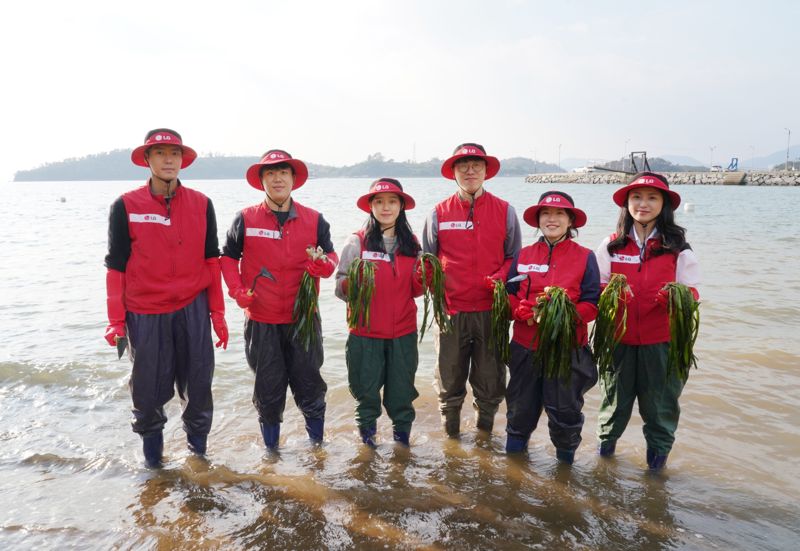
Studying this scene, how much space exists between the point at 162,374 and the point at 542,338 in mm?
2919

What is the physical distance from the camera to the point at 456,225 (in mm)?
4445

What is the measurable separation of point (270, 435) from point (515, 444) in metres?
2.17

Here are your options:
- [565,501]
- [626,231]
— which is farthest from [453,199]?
[565,501]

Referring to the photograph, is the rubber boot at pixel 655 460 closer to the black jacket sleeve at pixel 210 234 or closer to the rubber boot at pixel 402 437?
the rubber boot at pixel 402 437

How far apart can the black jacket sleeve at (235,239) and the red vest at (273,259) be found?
0.11 feet

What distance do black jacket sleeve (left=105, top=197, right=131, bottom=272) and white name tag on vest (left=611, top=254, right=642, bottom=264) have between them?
3.72m

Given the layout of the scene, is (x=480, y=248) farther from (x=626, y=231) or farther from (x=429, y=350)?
(x=429, y=350)

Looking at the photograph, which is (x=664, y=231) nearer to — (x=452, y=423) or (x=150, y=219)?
(x=452, y=423)

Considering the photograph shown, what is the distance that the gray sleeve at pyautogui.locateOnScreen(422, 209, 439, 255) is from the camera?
4.55 meters

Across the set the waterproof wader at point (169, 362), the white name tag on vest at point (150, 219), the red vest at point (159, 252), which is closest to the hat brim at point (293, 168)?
the red vest at point (159, 252)

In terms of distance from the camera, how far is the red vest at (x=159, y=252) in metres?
3.91

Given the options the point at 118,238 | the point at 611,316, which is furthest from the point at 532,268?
the point at 118,238

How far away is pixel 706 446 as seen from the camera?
5.02 meters

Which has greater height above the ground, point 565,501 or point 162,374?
point 162,374
